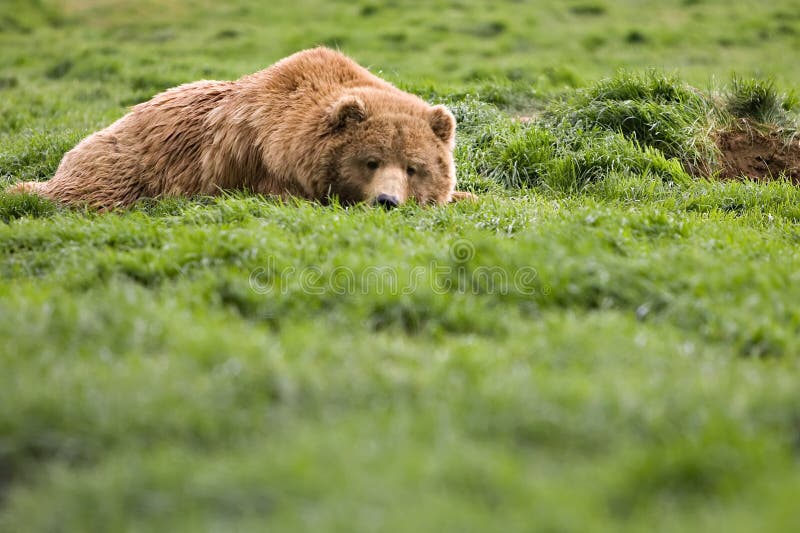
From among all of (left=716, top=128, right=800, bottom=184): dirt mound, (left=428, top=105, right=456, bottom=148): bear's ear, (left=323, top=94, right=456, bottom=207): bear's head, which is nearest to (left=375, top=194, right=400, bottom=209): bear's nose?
(left=323, top=94, right=456, bottom=207): bear's head

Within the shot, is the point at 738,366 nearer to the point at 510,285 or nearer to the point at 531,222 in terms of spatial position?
the point at 510,285

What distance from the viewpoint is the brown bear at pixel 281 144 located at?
21.1ft

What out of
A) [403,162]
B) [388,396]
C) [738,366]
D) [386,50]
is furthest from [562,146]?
[386,50]

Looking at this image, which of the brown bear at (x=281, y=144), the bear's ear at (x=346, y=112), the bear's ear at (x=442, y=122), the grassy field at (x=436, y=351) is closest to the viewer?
the grassy field at (x=436, y=351)

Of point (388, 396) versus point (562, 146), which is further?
point (562, 146)

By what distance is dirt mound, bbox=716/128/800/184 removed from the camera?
8055 mm

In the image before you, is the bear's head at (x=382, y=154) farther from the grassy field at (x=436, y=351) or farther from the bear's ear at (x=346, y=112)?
the grassy field at (x=436, y=351)

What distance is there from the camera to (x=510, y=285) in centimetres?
474

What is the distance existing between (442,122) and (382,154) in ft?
2.17

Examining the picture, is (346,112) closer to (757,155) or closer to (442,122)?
(442,122)

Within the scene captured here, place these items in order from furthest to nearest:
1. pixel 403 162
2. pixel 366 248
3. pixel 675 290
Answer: pixel 403 162, pixel 366 248, pixel 675 290

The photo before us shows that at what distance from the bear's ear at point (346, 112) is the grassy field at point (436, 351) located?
0.75m

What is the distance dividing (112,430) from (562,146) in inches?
216

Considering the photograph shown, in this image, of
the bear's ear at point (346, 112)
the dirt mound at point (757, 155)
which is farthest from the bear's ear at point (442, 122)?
the dirt mound at point (757, 155)
